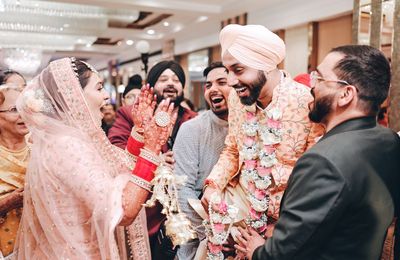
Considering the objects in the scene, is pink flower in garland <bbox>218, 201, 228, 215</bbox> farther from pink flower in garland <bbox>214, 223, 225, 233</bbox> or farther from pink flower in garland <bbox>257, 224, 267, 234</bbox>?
pink flower in garland <bbox>257, 224, 267, 234</bbox>

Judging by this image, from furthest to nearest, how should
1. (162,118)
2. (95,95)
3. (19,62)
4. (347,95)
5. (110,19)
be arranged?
1. (110,19)
2. (19,62)
3. (95,95)
4. (162,118)
5. (347,95)

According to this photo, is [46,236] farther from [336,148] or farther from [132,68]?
[132,68]

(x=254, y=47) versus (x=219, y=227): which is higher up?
(x=254, y=47)

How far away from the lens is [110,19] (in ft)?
29.1

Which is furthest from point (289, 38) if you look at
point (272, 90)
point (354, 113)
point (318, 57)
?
point (354, 113)

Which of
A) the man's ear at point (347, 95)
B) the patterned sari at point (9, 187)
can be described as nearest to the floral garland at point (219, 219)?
the man's ear at point (347, 95)

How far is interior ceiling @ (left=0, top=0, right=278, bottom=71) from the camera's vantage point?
700cm

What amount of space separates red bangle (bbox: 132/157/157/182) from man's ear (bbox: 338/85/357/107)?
77 cm

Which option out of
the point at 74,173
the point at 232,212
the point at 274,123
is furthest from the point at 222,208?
the point at 74,173

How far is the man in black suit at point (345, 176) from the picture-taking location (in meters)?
1.17

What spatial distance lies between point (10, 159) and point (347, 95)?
168cm

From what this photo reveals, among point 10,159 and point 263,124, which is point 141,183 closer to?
point 263,124

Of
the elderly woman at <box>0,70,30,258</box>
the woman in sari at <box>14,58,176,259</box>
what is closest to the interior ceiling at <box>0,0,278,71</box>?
the elderly woman at <box>0,70,30,258</box>

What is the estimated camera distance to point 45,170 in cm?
152
